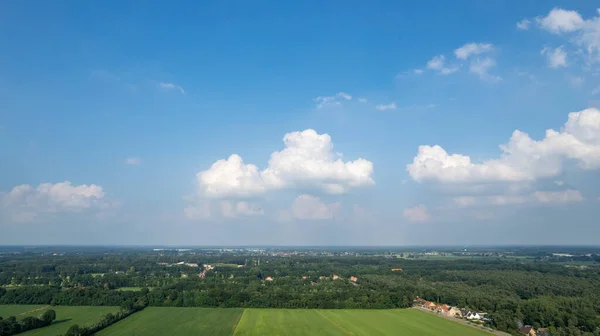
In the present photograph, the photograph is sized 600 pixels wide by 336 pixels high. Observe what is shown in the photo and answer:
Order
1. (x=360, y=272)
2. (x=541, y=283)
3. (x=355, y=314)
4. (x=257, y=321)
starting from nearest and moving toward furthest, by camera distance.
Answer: (x=257, y=321), (x=355, y=314), (x=541, y=283), (x=360, y=272)

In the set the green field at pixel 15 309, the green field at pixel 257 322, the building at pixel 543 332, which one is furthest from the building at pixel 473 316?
the green field at pixel 15 309

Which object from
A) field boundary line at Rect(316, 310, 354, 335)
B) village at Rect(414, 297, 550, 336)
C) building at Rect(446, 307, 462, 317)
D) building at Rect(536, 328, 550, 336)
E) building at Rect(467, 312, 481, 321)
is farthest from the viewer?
building at Rect(446, 307, 462, 317)

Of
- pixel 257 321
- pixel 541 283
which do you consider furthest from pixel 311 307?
pixel 541 283

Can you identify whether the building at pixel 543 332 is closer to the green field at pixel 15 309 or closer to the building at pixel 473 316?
the building at pixel 473 316

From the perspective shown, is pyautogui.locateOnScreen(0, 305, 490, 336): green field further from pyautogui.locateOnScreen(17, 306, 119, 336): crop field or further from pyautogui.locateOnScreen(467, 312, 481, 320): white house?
pyautogui.locateOnScreen(467, 312, 481, 320): white house

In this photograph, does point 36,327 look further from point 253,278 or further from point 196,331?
point 253,278

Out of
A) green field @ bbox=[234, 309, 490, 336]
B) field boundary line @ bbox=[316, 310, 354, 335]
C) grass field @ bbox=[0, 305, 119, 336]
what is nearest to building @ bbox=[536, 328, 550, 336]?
green field @ bbox=[234, 309, 490, 336]
